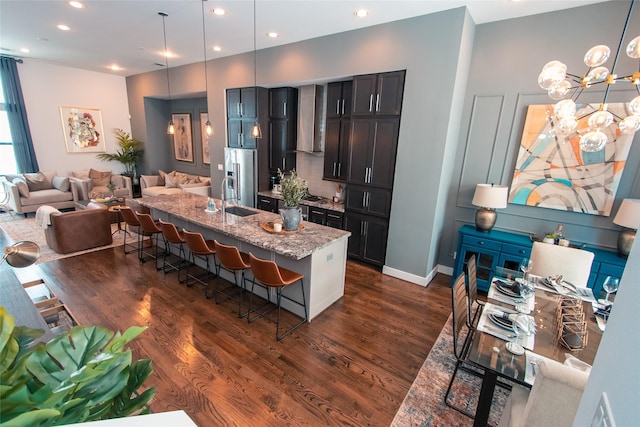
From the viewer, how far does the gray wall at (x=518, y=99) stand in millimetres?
3014

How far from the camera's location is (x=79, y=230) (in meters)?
4.54

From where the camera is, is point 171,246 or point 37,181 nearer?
point 171,246

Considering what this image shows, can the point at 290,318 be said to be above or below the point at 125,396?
below

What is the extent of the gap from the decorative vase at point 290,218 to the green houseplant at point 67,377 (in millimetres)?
2445

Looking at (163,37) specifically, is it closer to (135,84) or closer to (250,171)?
(250,171)

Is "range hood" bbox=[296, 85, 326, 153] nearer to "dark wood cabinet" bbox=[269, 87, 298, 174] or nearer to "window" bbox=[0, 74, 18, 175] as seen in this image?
"dark wood cabinet" bbox=[269, 87, 298, 174]

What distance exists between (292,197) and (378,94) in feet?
6.70

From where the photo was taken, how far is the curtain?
6297 millimetres

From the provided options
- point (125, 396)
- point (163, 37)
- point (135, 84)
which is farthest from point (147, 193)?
point (125, 396)

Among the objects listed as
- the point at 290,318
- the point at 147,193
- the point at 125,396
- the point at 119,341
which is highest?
the point at 119,341

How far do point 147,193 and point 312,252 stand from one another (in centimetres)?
634

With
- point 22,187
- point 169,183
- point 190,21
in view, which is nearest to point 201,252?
point 190,21

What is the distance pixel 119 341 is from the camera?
64 centimetres

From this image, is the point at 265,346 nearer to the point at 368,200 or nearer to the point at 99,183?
the point at 368,200
